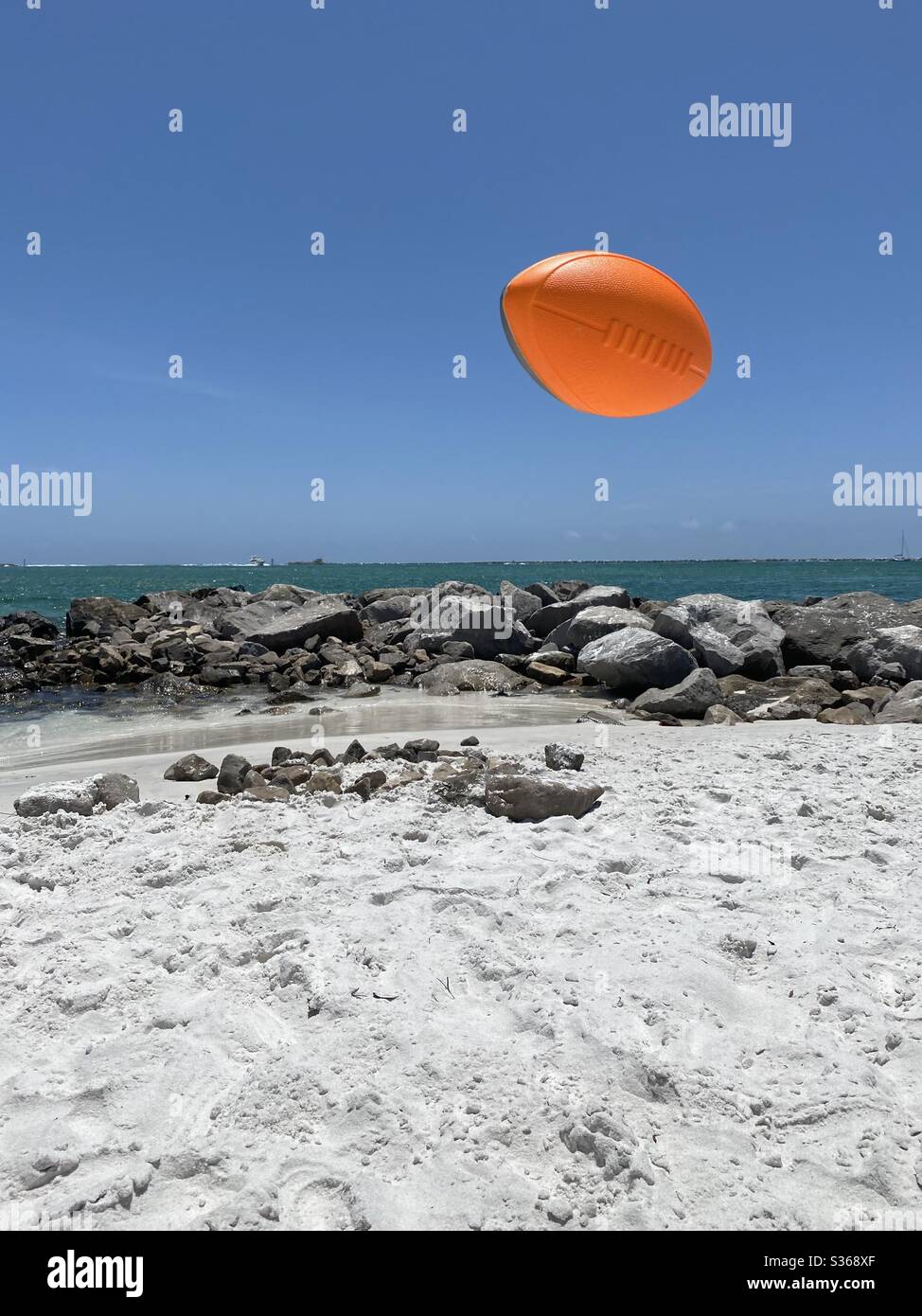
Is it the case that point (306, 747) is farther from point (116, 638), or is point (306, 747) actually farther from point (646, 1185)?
point (116, 638)

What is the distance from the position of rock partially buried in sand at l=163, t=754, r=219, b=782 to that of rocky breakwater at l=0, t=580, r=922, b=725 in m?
4.52

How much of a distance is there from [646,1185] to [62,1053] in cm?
181

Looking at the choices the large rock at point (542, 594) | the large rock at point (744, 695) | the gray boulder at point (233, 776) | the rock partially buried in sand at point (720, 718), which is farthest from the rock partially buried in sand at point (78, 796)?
the large rock at point (542, 594)

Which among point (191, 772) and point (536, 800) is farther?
point (191, 772)

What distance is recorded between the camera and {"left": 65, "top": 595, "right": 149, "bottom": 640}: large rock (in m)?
18.1

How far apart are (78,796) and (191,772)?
116 cm

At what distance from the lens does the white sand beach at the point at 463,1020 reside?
2068 millimetres

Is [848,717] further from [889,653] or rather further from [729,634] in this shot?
[729,634]

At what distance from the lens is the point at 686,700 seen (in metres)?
8.91

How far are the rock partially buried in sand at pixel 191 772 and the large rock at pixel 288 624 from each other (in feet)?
29.2

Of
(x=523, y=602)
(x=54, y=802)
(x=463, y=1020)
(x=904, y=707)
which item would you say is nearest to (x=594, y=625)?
(x=523, y=602)
